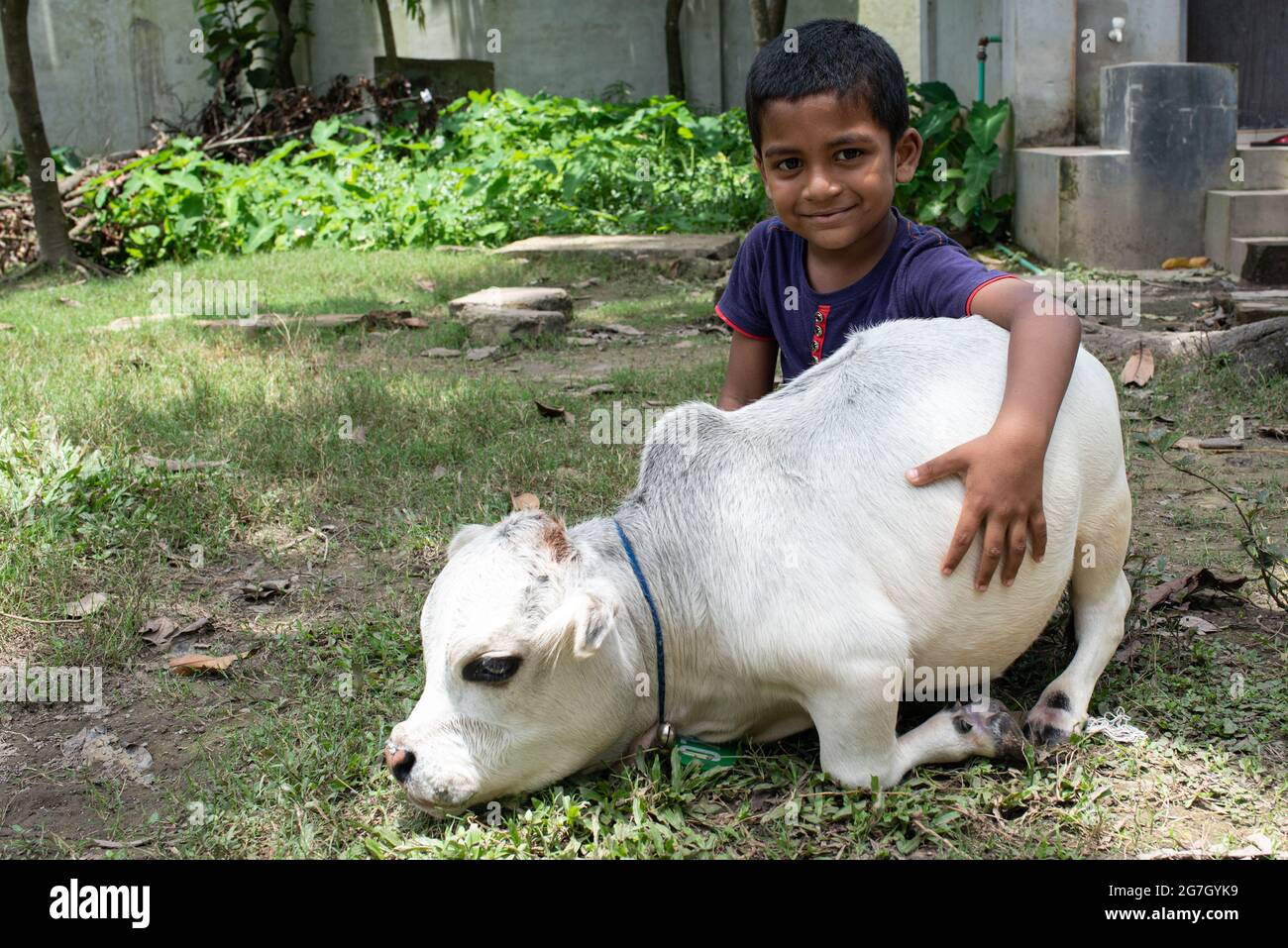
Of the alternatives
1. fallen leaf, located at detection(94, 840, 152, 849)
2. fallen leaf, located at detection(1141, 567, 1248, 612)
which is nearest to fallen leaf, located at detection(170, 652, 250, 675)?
fallen leaf, located at detection(94, 840, 152, 849)

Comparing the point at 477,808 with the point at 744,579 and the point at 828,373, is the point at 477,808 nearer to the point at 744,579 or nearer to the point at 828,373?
the point at 744,579

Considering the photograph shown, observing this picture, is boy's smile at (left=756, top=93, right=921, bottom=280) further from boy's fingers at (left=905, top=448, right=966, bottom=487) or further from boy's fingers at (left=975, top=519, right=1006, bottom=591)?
boy's fingers at (left=975, top=519, right=1006, bottom=591)

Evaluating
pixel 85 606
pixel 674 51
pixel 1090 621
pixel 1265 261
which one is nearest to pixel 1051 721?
pixel 1090 621

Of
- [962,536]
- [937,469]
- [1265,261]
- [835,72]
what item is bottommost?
[962,536]

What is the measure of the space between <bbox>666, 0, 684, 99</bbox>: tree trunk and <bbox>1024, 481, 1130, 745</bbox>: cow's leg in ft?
40.7

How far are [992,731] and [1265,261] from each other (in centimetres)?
635

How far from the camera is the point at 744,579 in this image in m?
2.58

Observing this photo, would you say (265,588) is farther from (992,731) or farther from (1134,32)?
(1134,32)

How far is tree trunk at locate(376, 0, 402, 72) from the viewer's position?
14.2 meters

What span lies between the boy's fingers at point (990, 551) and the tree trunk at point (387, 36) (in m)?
13.4

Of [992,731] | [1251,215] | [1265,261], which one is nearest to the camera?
[992,731]

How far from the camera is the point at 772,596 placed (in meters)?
2.54

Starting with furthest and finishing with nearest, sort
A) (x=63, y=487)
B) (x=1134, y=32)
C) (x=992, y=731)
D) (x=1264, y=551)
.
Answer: (x=1134, y=32) → (x=63, y=487) → (x=1264, y=551) → (x=992, y=731)

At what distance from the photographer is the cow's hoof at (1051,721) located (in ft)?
9.14
